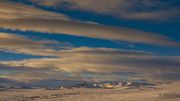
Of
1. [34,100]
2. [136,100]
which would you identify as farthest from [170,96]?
[34,100]

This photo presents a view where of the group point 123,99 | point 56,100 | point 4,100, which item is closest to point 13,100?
point 4,100

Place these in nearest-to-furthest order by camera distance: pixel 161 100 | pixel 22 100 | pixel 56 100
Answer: pixel 161 100 < pixel 56 100 < pixel 22 100

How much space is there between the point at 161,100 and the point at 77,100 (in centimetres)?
2413

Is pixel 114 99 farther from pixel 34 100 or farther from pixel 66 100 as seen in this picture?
pixel 34 100

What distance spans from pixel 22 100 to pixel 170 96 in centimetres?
4612

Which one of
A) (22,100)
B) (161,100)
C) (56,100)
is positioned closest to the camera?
(161,100)

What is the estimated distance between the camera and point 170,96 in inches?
4456

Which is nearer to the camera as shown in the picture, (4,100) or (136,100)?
(136,100)

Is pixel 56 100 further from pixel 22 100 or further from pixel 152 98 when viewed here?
pixel 152 98

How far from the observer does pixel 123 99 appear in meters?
114

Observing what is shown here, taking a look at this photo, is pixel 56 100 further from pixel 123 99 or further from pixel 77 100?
pixel 123 99

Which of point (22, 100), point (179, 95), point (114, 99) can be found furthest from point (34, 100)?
point (179, 95)

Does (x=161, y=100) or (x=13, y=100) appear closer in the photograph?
(x=161, y=100)

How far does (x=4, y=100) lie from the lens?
119 metres
